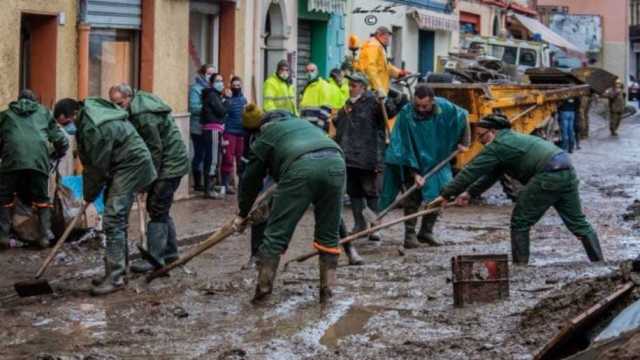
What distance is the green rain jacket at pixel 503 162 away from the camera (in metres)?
11.6

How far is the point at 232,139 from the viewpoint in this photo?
19.5 m

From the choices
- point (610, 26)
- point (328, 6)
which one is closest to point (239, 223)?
point (328, 6)

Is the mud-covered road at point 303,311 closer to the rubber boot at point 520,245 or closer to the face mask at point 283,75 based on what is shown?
the rubber boot at point 520,245

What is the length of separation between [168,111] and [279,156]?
2146 millimetres

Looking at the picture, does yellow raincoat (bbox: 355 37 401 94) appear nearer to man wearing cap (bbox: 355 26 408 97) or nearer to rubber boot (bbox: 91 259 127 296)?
man wearing cap (bbox: 355 26 408 97)

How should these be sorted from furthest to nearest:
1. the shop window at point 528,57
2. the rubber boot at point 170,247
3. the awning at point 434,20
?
the shop window at point 528,57 → the awning at point 434,20 → the rubber boot at point 170,247

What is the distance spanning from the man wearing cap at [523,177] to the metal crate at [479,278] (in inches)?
54.9

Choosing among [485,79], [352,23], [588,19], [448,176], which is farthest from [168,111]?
[588,19]

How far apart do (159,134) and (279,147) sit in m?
2.02

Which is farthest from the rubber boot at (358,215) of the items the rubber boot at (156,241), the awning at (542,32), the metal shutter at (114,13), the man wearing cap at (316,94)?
the awning at (542,32)

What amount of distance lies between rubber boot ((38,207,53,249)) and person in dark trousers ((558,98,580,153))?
14015 millimetres

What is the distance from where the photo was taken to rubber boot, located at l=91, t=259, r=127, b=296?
11016 millimetres

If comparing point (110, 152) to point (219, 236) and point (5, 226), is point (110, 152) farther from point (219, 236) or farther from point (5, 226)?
point (5, 226)

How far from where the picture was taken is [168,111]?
39.6 feet
